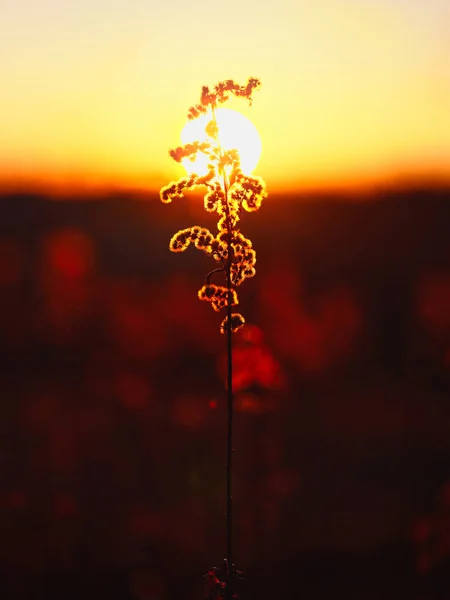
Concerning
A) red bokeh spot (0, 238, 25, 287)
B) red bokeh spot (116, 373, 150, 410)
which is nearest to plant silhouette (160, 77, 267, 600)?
red bokeh spot (116, 373, 150, 410)

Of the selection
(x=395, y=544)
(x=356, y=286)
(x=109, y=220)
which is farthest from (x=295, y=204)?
(x=395, y=544)

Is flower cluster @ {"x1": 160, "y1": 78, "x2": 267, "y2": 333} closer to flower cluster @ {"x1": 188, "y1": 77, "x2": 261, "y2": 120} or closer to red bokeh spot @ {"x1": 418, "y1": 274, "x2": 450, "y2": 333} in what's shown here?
flower cluster @ {"x1": 188, "y1": 77, "x2": 261, "y2": 120}

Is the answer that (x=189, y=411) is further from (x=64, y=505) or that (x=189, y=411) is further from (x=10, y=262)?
(x=10, y=262)

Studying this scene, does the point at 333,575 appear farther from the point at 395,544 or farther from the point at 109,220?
the point at 109,220

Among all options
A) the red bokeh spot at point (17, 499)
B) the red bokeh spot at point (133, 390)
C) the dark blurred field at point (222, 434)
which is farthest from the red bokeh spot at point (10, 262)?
the red bokeh spot at point (17, 499)

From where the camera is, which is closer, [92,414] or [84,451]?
[84,451]

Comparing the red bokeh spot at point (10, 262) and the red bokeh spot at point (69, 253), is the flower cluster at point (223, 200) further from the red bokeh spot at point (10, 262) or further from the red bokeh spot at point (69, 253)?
the red bokeh spot at point (69, 253)
